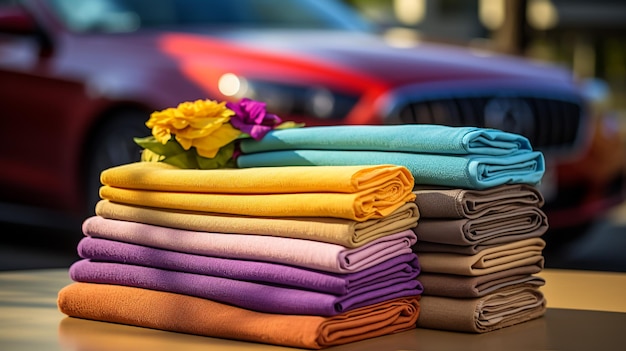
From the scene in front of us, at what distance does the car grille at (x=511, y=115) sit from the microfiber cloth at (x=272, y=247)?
2.83m

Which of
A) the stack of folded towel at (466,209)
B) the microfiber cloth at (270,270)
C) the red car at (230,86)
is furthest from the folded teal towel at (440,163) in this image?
the red car at (230,86)

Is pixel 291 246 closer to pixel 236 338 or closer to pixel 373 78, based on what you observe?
pixel 236 338

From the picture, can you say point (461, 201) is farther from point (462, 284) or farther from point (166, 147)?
point (166, 147)

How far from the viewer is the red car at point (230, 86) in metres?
4.52

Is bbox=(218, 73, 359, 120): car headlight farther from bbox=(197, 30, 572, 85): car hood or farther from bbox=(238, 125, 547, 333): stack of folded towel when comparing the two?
bbox=(238, 125, 547, 333): stack of folded towel

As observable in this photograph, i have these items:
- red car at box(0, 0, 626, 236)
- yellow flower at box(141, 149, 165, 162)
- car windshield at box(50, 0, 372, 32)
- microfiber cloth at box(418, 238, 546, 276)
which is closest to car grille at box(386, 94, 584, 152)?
red car at box(0, 0, 626, 236)

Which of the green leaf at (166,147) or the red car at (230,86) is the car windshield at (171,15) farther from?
the green leaf at (166,147)

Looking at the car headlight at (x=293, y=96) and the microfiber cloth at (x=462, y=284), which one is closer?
the microfiber cloth at (x=462, y=284)

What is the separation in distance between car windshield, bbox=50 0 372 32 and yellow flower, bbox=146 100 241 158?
3555mm

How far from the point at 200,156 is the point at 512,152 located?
40 centimetres

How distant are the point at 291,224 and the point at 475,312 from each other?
9.8 inches

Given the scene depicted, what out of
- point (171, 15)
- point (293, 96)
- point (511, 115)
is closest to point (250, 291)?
point (293, 96)

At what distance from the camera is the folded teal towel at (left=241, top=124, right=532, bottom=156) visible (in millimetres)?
1520

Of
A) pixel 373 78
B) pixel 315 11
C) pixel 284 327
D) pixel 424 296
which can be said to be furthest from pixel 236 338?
pixel 315 11
